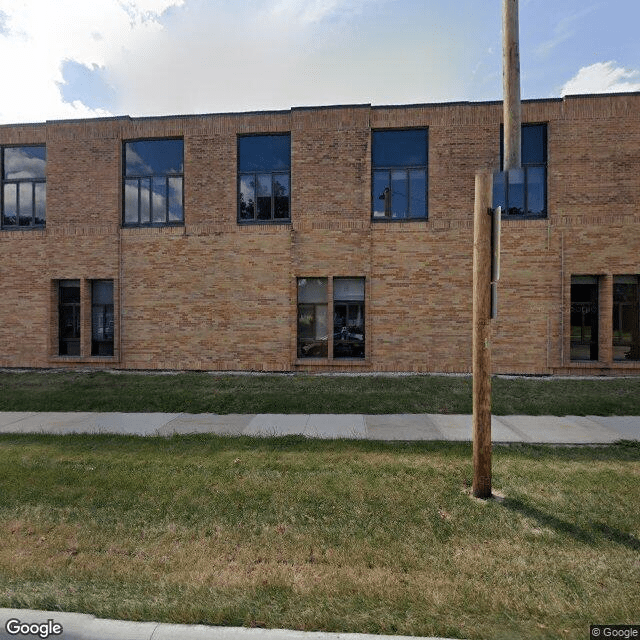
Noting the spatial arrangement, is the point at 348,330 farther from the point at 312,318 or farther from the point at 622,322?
the point at 622,322

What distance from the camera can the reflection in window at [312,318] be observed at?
12.6 metres

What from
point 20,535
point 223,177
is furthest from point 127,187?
point 20,535

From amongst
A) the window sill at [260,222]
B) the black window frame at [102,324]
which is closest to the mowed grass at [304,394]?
the black window frame at [102,324]

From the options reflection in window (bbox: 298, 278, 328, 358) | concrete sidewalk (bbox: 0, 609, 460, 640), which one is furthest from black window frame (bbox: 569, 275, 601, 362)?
concrete sidewalk (bbox: 0, 609, 460, 640)

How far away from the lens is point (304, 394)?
378 inches

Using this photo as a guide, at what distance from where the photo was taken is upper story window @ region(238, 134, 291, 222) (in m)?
12.6

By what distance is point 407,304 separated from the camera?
39.5 ft

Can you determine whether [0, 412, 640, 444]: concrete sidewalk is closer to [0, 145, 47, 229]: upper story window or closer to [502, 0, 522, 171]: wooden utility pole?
[502, 0, 522, 171]: wooden utility pole

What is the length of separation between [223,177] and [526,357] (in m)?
11.7

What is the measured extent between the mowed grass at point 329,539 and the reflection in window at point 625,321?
8159 mm

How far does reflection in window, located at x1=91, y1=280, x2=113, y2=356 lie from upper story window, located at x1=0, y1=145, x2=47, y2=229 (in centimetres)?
323

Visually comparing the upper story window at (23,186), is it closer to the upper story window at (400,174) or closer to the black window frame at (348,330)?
the black window frame at (348,330)

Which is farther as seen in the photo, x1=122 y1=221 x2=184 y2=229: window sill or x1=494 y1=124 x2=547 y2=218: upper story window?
x1=122 y1=221 x2=184 y2=229: window sill

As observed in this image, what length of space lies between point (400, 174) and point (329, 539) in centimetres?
1143
